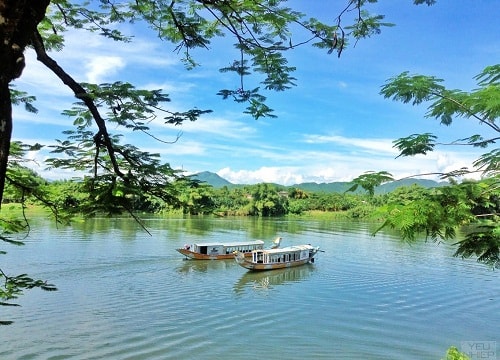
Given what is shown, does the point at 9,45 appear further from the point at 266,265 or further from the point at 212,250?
the point at 212,250

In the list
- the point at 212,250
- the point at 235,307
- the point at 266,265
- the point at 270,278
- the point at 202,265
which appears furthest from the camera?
the point at 212,250

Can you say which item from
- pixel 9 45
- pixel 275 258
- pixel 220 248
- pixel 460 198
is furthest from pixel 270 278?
pixel 9 45

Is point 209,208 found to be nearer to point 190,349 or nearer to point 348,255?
point 190,349

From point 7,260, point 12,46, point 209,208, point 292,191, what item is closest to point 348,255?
point 7,260

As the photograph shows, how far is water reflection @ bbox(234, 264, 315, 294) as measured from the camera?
2022cm

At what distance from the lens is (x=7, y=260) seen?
69.2 ft

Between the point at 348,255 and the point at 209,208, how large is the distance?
2610cm

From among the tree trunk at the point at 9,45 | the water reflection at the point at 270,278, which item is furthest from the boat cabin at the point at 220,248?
the tree trunk at the point at 9,45

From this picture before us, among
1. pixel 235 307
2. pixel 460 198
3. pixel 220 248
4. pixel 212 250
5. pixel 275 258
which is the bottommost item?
pixel 235 307

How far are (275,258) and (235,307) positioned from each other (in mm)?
9064

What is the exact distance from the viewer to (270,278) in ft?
74.0

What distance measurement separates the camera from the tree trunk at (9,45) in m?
1.66

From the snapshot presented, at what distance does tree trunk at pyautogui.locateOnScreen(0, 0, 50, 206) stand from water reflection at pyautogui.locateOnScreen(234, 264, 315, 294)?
1775cm

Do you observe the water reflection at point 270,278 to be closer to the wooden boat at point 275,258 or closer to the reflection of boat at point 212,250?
the wooden boat at point 275,258
